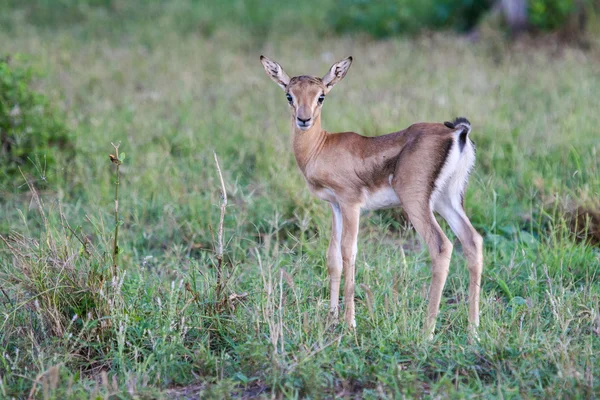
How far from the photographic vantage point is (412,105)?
7.80 meters

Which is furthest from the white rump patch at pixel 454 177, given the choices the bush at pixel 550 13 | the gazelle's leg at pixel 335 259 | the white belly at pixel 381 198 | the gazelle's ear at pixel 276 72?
the bush at pixel 550 13

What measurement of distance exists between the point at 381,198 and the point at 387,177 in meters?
0.12

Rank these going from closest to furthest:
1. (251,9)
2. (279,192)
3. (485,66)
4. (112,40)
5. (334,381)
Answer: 1. (334,381)
2. (279,192)
3. (485,66)
4. (112,40)
5. (251,9)

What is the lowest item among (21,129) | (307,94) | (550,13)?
(21,129)

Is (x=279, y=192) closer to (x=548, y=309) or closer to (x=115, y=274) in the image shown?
(x=115, y=274)

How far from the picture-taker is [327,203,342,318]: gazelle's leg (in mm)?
4305

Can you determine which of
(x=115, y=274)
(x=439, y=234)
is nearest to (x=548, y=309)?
(x=439, y=234)

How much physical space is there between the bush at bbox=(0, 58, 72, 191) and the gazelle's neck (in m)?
2.52

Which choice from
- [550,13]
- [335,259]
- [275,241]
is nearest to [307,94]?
[335,259]

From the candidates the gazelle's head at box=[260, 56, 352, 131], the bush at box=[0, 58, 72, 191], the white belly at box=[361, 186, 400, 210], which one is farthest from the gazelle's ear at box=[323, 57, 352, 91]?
the bush at box=[0, 58, 72, 191]

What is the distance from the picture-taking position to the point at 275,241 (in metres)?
5.43

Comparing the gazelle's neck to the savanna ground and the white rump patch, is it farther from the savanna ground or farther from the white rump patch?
the white rump patch

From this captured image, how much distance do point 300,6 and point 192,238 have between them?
32.3 ft

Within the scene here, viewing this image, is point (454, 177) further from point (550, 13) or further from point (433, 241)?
point (550, 13)
